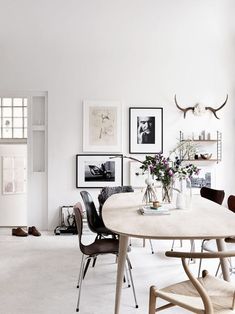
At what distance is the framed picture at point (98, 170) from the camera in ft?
20.0

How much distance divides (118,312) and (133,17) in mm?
4525

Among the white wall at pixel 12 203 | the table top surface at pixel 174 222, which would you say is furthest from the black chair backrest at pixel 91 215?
the white wall at pixel 12 203

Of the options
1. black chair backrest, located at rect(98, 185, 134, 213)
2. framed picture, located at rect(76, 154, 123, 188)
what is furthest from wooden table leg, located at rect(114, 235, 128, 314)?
framed picture, located at rect(76, 154, 123, 188)

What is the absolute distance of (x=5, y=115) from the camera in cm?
688

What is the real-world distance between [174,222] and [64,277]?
1.55 meters

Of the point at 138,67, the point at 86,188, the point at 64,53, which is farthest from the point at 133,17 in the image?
the point at 86,188

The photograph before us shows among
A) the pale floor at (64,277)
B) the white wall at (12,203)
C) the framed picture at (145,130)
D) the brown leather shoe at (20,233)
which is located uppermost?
the framed picture at (145,130)

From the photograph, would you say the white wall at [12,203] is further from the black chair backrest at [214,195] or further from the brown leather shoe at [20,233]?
the black chair backrest at [214,195]

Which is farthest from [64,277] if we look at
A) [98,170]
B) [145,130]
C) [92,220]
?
→ [145,130]

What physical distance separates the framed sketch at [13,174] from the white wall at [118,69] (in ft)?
2.86

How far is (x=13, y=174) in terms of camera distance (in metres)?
6.71

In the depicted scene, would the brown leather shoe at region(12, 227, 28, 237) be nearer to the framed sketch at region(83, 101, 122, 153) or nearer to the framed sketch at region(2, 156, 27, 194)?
the framed sketch at region(2, 156, 27, 194)

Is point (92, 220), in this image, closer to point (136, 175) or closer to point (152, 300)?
point (152, 300)

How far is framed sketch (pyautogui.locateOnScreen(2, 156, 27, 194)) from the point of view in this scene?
6.66 meters
